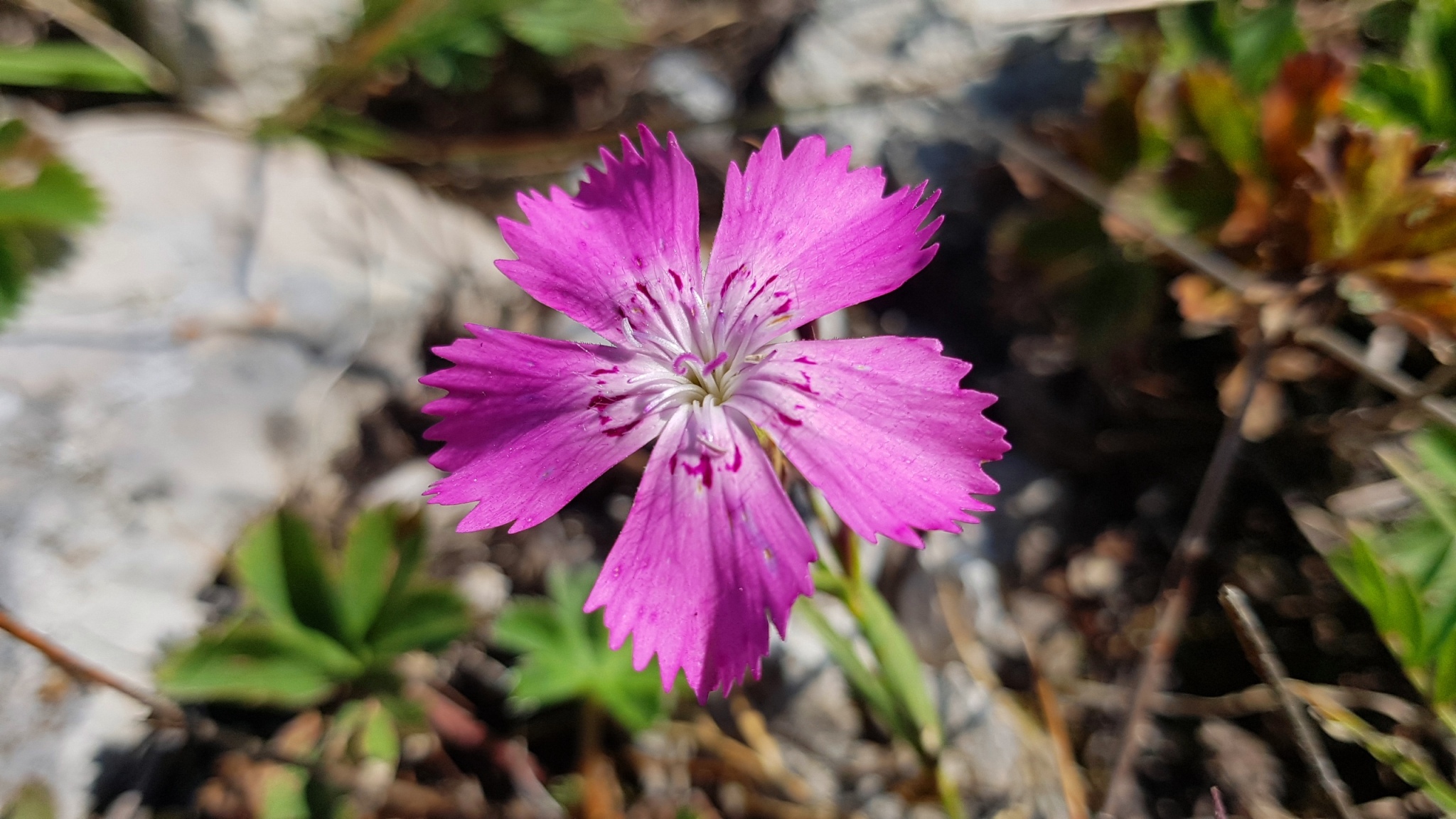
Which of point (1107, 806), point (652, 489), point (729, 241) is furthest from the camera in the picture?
point (1107, 806)

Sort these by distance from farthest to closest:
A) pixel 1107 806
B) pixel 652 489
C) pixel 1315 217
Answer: pixel 1315 217, pixel 1107 806, pixel 652 489

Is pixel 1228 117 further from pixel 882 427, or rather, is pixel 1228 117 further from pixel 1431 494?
pixel 882 427

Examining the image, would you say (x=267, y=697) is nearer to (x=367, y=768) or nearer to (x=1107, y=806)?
(x=367, y=768)

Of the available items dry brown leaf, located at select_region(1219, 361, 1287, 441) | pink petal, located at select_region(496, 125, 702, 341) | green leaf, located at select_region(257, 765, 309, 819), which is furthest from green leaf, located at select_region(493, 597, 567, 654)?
dry brown leaf, located at select_region(1219, 361, 1287, 441)

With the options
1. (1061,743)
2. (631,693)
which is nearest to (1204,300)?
(1061,743)

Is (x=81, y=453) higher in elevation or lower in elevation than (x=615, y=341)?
lower

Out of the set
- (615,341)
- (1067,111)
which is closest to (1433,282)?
(1067,111)

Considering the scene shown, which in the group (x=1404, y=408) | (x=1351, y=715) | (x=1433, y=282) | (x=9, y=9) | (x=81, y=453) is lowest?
(x=1351, y=715)
